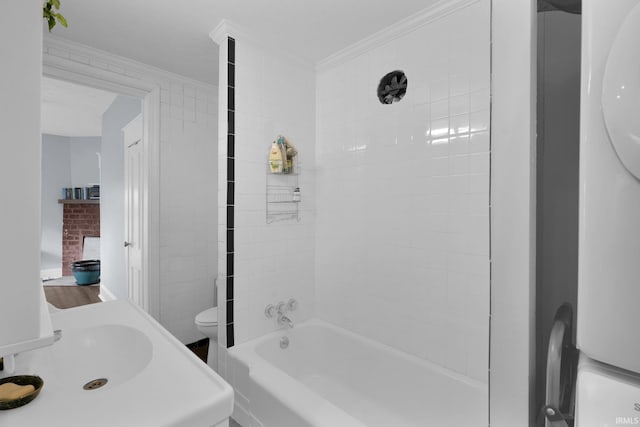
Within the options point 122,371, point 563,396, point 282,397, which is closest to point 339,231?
point 282,397

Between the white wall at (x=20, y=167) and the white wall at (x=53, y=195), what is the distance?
5.81 meters

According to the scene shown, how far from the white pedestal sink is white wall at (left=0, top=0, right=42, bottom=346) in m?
0.33

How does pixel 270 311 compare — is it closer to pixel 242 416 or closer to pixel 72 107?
pixel 242 416

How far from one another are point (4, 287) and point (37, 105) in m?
0.32

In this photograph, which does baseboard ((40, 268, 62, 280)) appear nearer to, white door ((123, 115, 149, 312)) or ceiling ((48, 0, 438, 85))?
white door ((123, 115, 149, 312))

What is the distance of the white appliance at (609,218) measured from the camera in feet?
1.15

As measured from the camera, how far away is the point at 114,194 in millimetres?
3836

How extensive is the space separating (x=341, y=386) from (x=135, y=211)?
2456 mm

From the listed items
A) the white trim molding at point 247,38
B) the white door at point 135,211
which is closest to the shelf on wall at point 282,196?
the white trim molding at point 247,38

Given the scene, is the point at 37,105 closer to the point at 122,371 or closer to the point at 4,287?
the point at 4,287

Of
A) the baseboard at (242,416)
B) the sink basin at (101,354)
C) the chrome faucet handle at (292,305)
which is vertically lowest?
the baseboard at (242,416)

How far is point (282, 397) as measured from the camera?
4.78 feet

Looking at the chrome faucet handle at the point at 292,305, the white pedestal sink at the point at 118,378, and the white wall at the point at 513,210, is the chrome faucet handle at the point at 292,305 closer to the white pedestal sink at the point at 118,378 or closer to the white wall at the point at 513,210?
the white pedestal sink at the point at 118,378

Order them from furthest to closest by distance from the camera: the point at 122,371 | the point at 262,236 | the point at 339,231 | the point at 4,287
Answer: the point at 339,231, the point at 262,236, the point at 122,371, the point at 4,287
